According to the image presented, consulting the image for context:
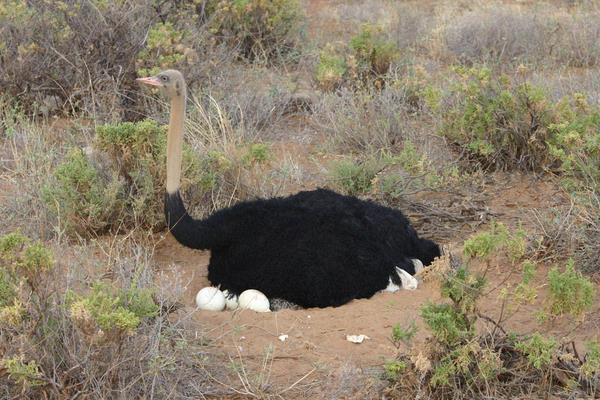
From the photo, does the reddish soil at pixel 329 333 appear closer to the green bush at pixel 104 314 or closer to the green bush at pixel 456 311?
the green bush at pixel 456 311

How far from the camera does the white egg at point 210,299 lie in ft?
16.5

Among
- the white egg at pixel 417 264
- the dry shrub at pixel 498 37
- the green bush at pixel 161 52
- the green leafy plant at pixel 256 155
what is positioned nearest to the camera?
the white egg at pixel 417 264

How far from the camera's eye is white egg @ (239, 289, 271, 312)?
498 centimetres

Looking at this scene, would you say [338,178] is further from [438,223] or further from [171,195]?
[171,195]

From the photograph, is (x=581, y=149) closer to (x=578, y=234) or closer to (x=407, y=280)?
(x=578, y=234)

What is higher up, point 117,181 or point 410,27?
point 117,181

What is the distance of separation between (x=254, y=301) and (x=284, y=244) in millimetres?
377

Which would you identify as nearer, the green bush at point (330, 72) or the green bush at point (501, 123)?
the green bush at point (501, 123)

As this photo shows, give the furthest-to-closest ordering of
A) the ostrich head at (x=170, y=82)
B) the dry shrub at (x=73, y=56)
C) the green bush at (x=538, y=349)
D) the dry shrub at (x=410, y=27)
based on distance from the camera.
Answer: the dry shrub at (x=410, y=27)
the dry shrub at (x=73, y=56)
the ostrich head at (x=170, y=82)
the green bush at (x=538, y=349)

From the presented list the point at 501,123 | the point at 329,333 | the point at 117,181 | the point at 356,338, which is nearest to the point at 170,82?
the point at 117,181

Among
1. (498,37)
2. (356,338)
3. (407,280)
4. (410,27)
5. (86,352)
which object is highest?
(86,352)

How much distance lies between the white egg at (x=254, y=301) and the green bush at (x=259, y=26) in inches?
214

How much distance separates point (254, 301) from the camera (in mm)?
4992

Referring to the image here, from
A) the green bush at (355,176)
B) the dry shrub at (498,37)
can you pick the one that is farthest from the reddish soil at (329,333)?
the dry shrub at (498,37)
